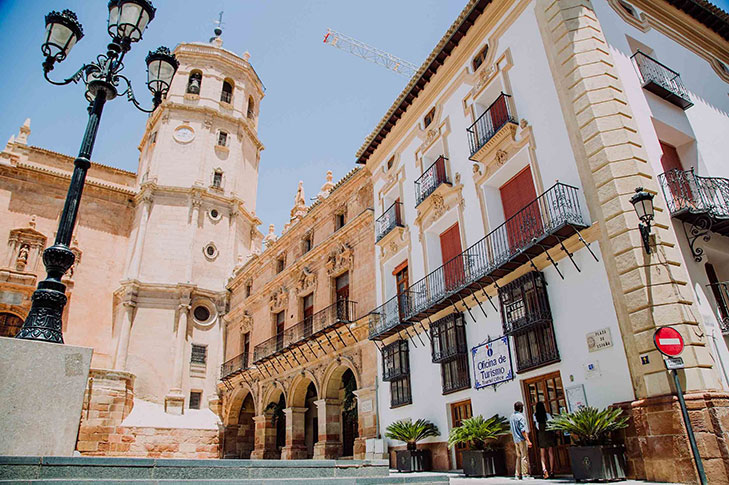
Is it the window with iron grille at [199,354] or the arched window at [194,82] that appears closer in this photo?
the window with iron grille at [199,354]

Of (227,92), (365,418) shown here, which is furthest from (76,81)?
(227,92)

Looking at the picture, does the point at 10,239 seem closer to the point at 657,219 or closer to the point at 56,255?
the point at 56,255

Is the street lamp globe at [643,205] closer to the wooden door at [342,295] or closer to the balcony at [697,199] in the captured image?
the balcony at [697,199]

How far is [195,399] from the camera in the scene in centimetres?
2589

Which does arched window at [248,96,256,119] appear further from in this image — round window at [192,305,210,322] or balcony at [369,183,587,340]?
balcony at [369,183,587,340]

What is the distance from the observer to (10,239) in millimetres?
25422

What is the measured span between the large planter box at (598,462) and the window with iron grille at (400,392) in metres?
6.28

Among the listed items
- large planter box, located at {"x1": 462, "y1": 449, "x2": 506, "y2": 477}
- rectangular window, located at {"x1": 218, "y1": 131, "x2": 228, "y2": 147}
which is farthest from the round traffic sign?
rectangular window, located at {"x1": 218, "y1": 131, "x2": 228, "y2": 147}

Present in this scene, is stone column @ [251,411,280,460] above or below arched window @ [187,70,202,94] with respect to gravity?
below

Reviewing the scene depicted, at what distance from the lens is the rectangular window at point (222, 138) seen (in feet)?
103

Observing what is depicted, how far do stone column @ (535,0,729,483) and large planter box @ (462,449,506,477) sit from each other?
8.91 ft

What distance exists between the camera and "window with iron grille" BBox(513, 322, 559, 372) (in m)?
9.41

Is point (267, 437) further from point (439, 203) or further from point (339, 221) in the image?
point (439, 203)

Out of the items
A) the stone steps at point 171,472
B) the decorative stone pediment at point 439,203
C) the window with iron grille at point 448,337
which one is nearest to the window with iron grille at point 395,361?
the window with iron grille at point 448,337
